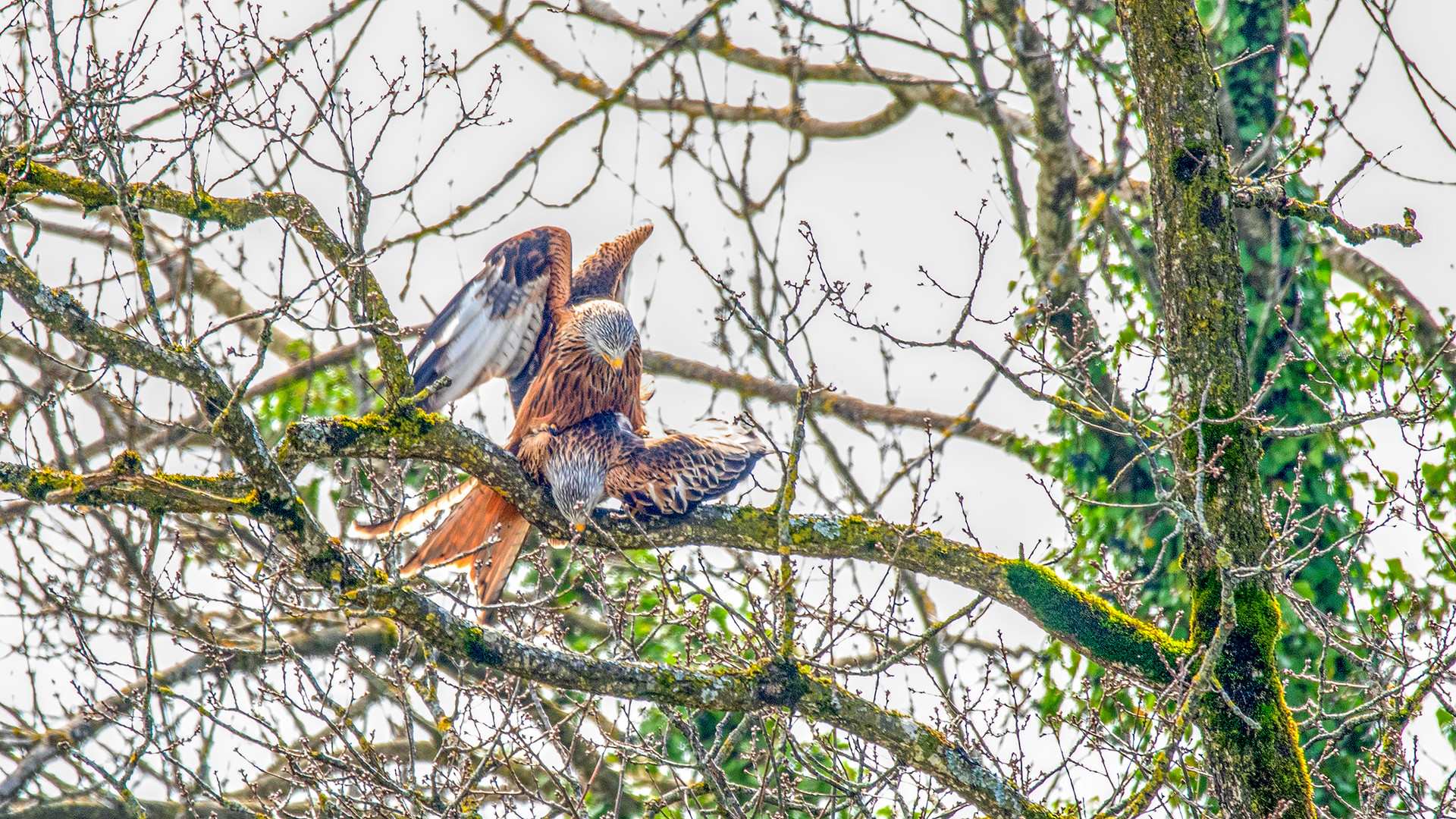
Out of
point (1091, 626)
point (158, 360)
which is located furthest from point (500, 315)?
point (1091, 626)

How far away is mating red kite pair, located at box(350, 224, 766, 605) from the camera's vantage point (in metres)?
4.25

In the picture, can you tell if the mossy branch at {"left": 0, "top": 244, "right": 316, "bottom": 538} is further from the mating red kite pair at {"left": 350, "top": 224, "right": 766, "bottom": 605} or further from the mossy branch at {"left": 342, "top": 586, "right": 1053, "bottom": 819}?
the mating red kite pair at {"left": 350, "top": 224, "right": 766, "bottom": 605}

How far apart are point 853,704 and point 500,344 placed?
8.09 ft

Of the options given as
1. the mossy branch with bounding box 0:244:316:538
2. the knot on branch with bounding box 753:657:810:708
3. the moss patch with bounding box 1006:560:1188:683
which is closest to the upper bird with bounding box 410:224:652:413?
the mossy branch with bounding box 0:244:316:538

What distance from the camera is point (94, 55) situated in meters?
3.77

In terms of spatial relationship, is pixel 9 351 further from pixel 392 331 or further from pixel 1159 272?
→ pixel 1159 272

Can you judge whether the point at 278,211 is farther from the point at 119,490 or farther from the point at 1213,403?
the point at 1213,403

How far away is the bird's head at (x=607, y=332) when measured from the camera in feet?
15.7

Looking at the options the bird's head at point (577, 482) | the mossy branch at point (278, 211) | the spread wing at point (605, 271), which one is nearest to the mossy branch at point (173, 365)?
the mossy branch at point (278, 211)

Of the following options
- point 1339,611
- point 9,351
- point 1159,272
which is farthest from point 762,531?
point 9,351

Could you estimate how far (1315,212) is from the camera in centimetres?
358

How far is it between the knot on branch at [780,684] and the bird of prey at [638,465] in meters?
0.92

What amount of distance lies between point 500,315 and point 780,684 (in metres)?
2.41

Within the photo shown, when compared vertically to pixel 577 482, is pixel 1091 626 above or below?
below
